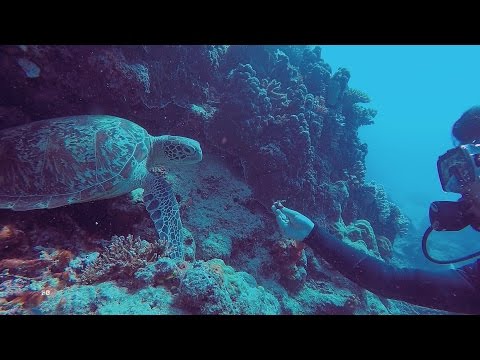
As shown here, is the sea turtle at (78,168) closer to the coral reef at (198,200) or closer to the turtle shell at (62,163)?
the turtle shell at (62,163)

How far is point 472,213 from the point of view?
309 centimetres

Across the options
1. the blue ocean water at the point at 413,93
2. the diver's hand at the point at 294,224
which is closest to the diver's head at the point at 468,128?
the diver's hand at the point at 294,224

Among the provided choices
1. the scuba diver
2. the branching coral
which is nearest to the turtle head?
the branching coral

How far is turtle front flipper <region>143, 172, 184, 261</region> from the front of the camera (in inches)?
125

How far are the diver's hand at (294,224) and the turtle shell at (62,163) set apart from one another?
2181mm

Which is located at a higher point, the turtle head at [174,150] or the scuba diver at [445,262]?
the scuba diver at [445,262]

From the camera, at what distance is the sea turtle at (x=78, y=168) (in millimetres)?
3031

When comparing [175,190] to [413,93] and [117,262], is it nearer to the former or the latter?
[117,262]

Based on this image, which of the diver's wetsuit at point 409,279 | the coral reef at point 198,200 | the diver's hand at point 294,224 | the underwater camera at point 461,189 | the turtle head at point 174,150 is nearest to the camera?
the coral reef at point 198,200

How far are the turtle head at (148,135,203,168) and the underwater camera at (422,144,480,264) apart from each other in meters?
3.36

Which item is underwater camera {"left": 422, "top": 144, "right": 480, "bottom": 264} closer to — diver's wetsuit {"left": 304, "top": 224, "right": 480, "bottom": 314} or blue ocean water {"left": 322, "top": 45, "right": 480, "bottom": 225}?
diver's wetsuit {"left": 304, "top": 224, "right": 480, "bottom": 314}
